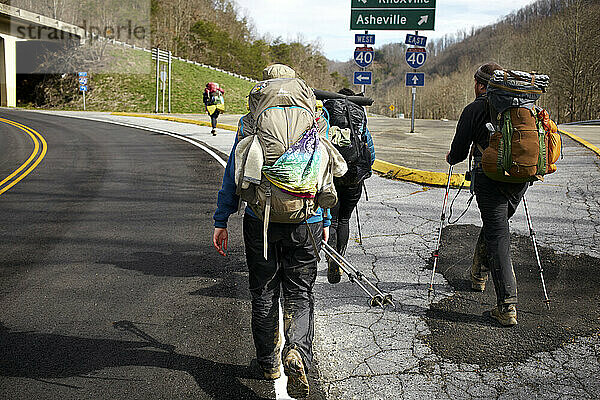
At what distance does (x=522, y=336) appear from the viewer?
4133 millimetres

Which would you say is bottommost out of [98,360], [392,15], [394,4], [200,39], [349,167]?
[98,360]

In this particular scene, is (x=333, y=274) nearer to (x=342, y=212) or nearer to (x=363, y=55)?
(x=342, y=212)

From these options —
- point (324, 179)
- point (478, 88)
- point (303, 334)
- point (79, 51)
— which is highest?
point (79, 51)

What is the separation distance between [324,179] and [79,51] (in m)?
55.5

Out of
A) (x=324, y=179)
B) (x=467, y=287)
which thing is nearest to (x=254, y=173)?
(x=324, y=179)

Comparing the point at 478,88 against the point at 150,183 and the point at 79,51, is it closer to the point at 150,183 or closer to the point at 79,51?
the point at 150,183

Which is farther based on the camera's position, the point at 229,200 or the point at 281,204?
the point at 229,200

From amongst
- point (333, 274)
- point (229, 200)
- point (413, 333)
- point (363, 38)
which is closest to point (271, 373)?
point (229, 200)

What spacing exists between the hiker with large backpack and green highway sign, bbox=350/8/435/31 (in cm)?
Result: 1419

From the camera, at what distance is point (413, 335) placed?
418 cm

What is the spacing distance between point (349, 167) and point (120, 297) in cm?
247

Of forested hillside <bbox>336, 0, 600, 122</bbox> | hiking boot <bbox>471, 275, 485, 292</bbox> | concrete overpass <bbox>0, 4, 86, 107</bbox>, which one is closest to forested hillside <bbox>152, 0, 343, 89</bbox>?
concrete overpass <bbox>0, 4, 86, 107</bbox>

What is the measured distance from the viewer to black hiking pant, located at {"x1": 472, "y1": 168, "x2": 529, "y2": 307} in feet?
14.4

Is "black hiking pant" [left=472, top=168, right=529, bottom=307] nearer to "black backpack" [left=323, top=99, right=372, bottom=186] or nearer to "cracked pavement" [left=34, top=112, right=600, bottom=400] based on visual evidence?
"cracked pavement" [left=34, top=112, right=600, bottom=400]
